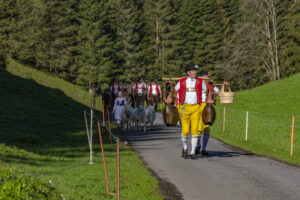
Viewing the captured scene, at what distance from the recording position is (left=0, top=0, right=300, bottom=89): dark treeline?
62281mm

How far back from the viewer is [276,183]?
11219 millimetres

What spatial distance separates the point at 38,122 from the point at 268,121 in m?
12.6

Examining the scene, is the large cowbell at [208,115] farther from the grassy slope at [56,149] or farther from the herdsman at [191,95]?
the grassy slope at [56,149]

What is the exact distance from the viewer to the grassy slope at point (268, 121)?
19.8 m

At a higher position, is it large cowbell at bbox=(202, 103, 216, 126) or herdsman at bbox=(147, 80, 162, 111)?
herdsman at bbox=(147, 80, 162, 111)

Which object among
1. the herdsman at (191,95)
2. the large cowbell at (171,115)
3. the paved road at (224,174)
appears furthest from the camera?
the herdsman at (191,95)

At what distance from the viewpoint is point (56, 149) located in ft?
57.4

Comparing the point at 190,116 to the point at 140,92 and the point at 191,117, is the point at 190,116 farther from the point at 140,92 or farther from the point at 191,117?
the point at 140,92

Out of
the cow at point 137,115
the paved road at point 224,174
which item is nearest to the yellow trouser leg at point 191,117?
the paved road at point 224,174

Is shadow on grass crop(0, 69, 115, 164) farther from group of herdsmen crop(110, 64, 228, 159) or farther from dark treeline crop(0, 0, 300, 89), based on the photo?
dark treeline crop(0, 0, 300, 89)

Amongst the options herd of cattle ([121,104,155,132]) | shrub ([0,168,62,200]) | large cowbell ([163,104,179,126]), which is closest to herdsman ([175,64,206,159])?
large cowbell ([163,104,179,126])

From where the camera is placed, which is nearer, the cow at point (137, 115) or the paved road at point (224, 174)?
the paved road at point (224, 174)

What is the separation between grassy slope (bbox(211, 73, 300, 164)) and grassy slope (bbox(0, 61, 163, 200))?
542cm

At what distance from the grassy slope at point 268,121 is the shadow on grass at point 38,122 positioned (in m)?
6.38
